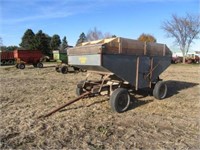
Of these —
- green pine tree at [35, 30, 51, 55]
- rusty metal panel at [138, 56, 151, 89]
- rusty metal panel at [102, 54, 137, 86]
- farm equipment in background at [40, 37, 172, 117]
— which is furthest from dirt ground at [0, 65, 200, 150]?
green pine tree at [35, 30, 51, 55]

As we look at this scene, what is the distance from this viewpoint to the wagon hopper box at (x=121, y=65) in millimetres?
6227

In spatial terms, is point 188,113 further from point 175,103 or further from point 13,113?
point 13,113

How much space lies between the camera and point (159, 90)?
25.3 ft

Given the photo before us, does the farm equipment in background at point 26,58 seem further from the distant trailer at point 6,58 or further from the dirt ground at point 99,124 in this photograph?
the dirt ground at point 99,124

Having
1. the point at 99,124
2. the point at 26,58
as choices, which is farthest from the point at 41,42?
the point at 99,124

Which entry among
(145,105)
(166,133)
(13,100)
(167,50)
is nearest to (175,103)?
(145,105)

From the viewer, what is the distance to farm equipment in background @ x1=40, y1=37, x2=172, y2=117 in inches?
245

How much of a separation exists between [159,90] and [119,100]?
201 cm

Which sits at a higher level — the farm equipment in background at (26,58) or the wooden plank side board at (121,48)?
the wooden plank side board at (121,48)

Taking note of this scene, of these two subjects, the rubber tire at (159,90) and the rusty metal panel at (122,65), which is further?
the rubber tire at (159,90)

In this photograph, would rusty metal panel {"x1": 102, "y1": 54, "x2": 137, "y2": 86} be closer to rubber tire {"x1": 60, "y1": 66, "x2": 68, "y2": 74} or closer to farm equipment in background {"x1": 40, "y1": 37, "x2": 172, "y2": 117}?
farm equipment in background {"x1": 40, "y1": 37, "x2": 172, "y2": 117}

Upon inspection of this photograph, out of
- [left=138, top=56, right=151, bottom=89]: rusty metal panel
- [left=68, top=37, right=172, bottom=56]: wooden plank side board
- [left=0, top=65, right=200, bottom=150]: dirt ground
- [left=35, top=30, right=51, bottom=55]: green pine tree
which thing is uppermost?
[left=35, top=30, right=51, bottom=55]: green pine tree

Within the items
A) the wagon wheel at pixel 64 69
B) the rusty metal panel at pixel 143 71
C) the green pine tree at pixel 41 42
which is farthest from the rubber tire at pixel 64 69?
the green pine tree at pixel 41 42

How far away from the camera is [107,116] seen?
5.75m
